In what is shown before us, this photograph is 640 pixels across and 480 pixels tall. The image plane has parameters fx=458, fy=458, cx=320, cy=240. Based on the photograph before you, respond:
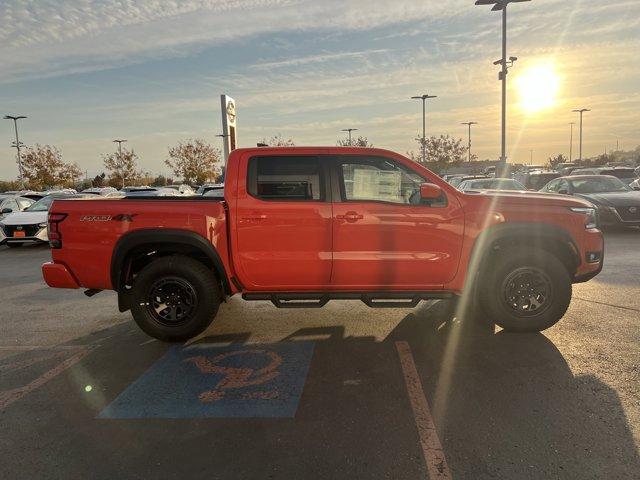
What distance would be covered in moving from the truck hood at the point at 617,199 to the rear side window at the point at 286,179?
10413 mm

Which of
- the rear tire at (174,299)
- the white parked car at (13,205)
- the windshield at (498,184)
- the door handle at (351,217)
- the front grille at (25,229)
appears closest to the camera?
the door handle at (351,217)

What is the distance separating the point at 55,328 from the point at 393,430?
441cm

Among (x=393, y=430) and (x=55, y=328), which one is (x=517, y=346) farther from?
(x=55, y=328)

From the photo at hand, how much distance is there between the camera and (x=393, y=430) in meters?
3.08

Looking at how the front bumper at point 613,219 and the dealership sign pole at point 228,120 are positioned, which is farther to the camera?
the dealership sign pole at point 228,120

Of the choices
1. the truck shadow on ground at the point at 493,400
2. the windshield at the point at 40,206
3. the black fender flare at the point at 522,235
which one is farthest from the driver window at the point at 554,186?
the windshield at the point at 40,206

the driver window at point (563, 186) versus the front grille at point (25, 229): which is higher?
the driver window at point (563, 186)

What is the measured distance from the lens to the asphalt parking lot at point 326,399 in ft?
9.06

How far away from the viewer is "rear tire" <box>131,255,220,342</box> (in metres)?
4.80

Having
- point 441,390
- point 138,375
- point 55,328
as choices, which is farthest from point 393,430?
point 55,328

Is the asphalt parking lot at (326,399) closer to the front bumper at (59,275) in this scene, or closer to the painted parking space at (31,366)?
Result: the painted parking space at (31,366)

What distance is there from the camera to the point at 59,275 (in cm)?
484

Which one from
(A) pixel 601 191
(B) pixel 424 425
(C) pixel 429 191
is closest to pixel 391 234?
(C) pixel 429 191

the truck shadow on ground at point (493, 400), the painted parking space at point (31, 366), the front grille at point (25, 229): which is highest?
the front grille at point (25, 229)
